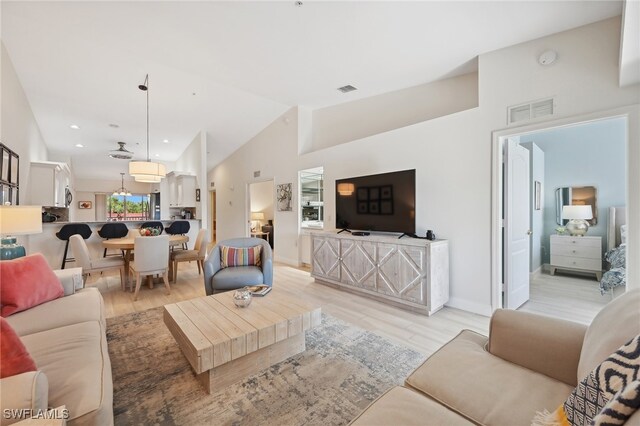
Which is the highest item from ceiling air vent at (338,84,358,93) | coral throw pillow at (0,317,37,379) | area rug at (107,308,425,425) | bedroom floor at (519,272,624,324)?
ceiling air vent at (338,84,358,93)

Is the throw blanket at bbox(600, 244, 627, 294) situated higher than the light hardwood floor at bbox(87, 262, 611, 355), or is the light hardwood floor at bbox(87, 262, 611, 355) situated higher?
the throw blanket at bbox(600, 244, 627, 294)

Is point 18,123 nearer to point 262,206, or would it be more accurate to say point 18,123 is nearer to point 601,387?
point 262,206

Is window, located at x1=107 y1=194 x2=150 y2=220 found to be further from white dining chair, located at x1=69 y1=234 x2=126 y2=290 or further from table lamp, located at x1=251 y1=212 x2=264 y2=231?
white dining chair, located at x1=69 y1=234 x2=126 y2=290

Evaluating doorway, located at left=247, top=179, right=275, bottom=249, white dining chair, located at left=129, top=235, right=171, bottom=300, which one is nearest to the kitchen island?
white dining chair, located at left=129, top=235, right=171, bottom=300

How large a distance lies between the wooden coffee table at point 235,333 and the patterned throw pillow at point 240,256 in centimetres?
102

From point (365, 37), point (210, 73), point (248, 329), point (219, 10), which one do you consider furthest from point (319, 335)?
point (210, 73)

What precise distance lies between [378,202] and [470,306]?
1.70 meters

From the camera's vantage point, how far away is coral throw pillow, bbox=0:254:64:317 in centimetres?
184

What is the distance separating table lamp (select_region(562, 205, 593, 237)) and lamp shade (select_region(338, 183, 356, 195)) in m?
3.78

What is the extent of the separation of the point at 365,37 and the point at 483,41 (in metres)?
1.25

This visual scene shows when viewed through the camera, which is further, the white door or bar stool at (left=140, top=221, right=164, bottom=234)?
bar stool at (left=140, top=221, right=164, bottom=234)

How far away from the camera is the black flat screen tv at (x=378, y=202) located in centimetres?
340

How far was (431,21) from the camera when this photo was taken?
2.57m

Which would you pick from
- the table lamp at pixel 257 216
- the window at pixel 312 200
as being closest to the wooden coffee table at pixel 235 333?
the window at pixel 312 200
